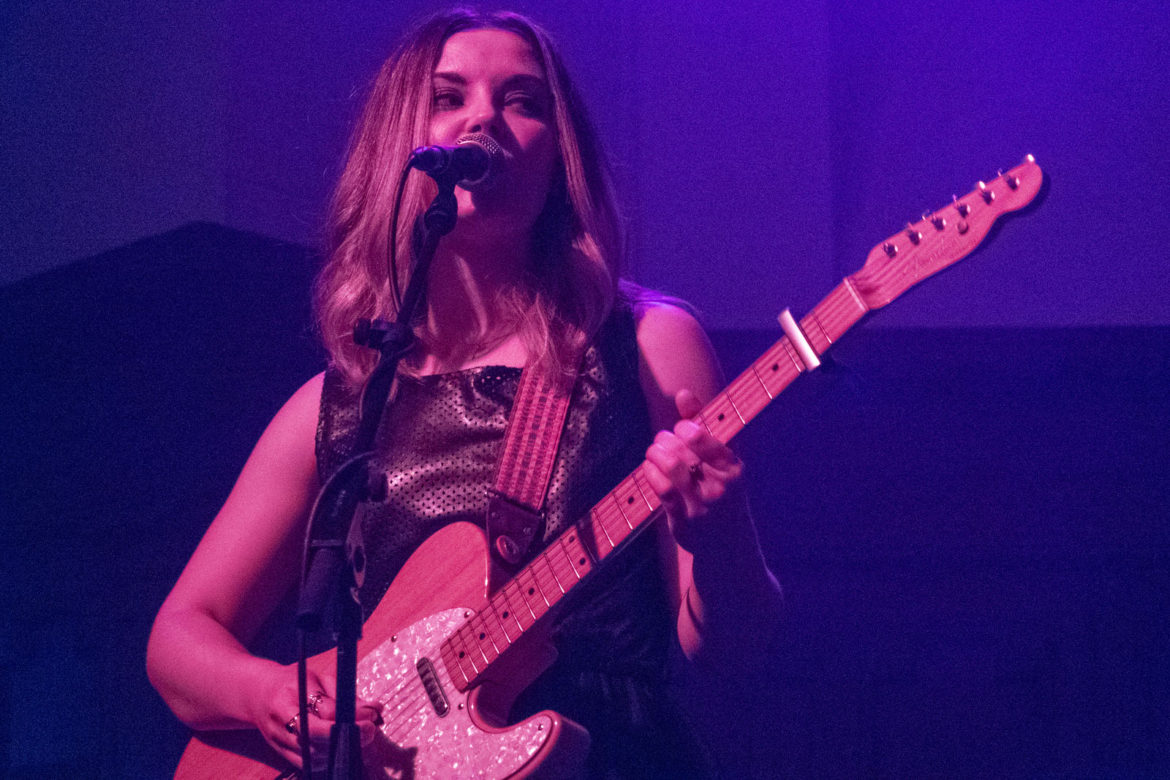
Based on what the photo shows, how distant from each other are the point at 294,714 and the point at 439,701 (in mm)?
225

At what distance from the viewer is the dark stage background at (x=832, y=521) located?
2.29 m

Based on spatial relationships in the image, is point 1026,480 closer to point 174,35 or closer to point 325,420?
point 325,420

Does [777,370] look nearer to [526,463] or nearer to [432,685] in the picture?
[526,463]

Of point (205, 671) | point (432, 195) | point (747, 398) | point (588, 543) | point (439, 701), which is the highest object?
point (432, 195)

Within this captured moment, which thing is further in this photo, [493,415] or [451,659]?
[493,415]

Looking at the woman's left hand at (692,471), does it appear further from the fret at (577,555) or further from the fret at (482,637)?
the fret at (482,637)

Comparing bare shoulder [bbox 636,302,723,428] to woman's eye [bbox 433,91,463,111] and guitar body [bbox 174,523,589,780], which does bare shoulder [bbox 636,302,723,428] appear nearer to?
guitar body [bbox 174,523,589,780]

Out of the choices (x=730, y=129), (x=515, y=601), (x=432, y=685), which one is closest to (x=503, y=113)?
(x=515, y=601)

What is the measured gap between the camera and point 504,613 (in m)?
1.61

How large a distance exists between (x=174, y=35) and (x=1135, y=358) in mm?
2599

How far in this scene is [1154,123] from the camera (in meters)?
2.66

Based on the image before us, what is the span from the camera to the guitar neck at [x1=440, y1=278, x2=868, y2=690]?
1.49 m

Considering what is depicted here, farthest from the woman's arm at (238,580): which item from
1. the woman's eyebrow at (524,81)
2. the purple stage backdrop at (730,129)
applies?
the purple stage backdrop at (730,129)

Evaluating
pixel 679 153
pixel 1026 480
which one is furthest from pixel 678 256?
pixel 1026 480
